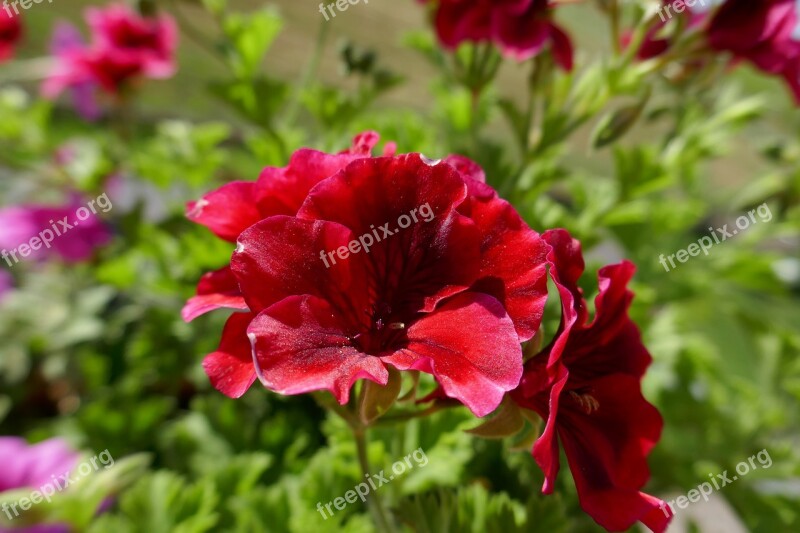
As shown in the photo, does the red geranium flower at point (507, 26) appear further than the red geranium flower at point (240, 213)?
Yes

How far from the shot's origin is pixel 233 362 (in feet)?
1.28

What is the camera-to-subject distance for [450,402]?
428mm

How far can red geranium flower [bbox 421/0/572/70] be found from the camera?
0.66 meters

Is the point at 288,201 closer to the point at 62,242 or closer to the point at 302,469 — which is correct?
the point at 302,469

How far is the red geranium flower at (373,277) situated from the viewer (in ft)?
1.17

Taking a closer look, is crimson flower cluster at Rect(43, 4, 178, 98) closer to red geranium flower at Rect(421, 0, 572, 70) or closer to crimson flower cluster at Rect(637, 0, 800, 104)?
red geranium flower at Rect(421, 0, 572, 70)

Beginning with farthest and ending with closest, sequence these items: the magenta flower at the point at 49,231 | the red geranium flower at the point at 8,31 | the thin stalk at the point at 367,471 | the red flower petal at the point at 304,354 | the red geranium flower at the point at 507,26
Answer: the red geranium flower at the point at 8,31
the magenta flower at the point at 49,231
the red geranium flower at the point at 507,26
the thin stalk at the point at 367,471
the red flower petal at the point at 304,354

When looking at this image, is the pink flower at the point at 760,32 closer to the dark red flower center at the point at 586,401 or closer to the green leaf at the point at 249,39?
the dark red flower center at the point at 586,401

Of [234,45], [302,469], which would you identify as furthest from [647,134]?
[302,469]

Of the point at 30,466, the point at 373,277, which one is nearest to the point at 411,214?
the point at 373,277

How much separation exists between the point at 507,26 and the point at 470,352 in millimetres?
438

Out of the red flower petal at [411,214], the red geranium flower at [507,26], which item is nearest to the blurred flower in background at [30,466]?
the red flower petal at [411,214]

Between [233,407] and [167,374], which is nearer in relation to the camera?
[233,407]

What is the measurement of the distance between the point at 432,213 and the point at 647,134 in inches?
78.3
